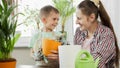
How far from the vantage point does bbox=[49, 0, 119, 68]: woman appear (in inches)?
67.6

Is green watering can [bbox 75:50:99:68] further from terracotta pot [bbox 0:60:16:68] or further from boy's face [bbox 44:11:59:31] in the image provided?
boy's face [bbox 44:11:59:31]

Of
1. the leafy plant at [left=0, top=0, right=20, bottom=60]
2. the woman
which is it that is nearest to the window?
the woman

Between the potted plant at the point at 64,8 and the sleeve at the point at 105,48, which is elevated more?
the potted plant at the point at 64,8

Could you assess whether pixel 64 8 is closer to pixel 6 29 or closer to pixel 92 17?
pixel 92 17

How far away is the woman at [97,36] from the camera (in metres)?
1.72

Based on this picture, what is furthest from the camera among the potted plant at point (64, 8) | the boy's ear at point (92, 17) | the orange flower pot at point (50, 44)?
the potted plant at point (64, 8)

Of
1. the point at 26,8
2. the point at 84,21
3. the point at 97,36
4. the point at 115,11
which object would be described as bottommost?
the point at 97,36

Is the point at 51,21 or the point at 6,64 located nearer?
the point at 6,64

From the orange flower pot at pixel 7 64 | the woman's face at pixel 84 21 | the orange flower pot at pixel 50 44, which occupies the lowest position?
the orange flower pot at pixel 7 64

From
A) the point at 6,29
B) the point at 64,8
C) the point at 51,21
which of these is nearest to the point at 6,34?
the point at 6,29

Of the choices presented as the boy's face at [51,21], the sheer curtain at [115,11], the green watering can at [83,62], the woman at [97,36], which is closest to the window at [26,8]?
the boy's face at [51,21]

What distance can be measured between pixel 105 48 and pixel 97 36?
0.39 ft

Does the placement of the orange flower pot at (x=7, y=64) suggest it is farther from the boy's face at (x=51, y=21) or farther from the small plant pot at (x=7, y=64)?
the boy's face at (x=51, y=21)

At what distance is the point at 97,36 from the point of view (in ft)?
5.83
